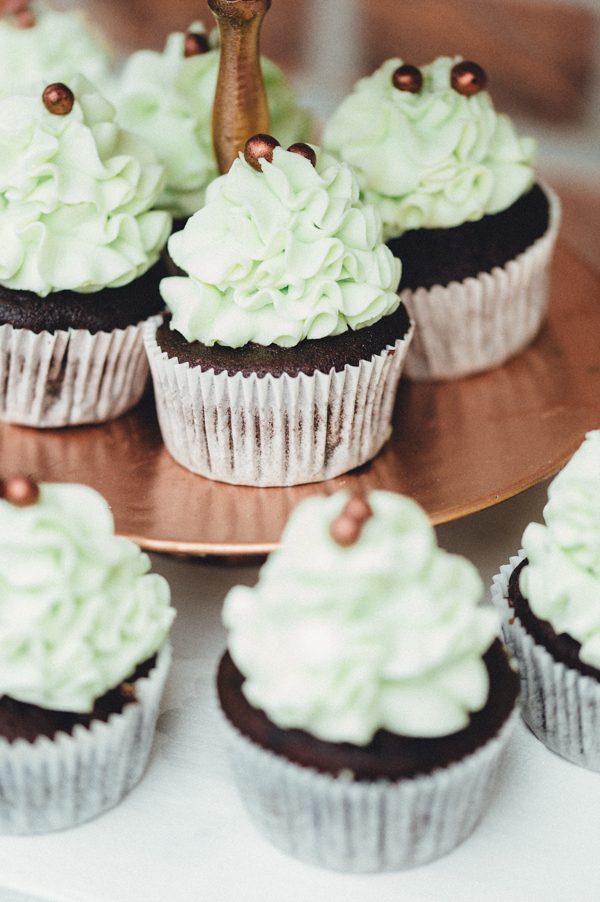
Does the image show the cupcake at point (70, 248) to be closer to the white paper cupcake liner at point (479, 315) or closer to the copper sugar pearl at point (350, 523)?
the white paper cupcake liner at point (479, 315)

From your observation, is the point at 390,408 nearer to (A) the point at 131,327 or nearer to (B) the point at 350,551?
(A) the point at 131,327

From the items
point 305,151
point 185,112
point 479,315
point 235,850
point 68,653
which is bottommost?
point 235,850

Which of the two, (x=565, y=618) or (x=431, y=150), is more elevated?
(x=431, y=150)

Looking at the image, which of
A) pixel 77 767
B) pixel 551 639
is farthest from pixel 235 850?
pixel 551 639

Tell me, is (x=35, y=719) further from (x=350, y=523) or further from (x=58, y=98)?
(x=58, y=98)

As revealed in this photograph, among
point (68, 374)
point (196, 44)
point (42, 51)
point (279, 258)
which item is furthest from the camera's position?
point (42, 51)

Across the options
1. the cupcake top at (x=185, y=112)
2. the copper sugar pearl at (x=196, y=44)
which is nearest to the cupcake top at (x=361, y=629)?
the cupcake top at (x=185, y=112)

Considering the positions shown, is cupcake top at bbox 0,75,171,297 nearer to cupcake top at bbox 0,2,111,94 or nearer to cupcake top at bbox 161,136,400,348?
cupcake top at bbox 161,136,400,348

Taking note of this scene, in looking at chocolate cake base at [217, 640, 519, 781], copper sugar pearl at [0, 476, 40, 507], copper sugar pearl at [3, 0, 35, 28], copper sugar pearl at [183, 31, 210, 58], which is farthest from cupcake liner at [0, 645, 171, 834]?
copper sugar pearl at [3, 0, 35, 28]
